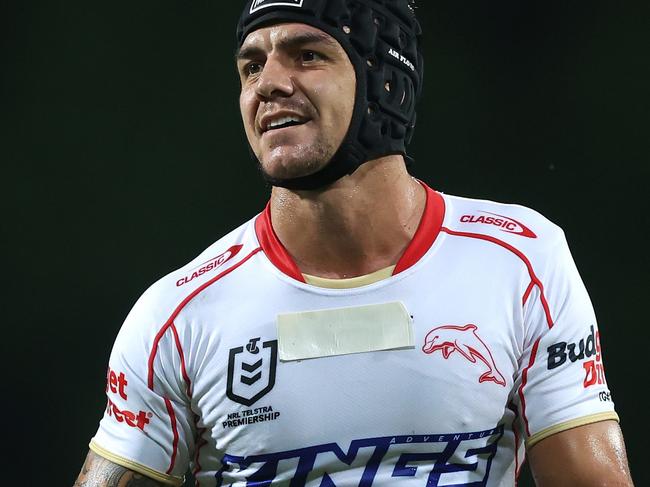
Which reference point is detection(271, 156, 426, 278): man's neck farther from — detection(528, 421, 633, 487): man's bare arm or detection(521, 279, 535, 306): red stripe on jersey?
detection(528, 421, 633, 487): man's bare arm

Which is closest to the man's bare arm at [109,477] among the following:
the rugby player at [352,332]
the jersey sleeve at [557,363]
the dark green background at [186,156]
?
the rugby player at [352,332]

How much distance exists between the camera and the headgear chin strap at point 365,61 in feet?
6.28

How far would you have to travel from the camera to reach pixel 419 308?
1.92m

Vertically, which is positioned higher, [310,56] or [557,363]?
[310,56]

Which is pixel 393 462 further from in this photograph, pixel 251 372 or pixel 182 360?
pixel 182 360

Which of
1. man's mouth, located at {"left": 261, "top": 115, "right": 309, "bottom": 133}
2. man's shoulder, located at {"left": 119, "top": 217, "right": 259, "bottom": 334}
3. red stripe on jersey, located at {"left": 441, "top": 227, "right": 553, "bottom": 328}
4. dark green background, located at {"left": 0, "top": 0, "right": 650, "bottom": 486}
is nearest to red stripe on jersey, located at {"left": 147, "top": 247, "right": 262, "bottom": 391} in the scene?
man's shoulder, located at {"left": 119, "top": 217, "right": 259, "bottom": 334}

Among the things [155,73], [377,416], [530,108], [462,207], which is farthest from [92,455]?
[530,108]

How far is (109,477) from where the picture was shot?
1.95m

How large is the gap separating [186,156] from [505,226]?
1.25 meters

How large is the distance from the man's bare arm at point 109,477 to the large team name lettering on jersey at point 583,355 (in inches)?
27.7

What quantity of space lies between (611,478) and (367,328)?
0.45m

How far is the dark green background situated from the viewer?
2.98m

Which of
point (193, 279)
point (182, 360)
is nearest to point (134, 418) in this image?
point (182, 360)

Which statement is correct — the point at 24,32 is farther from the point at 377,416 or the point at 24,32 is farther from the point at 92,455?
the point at 377,416
